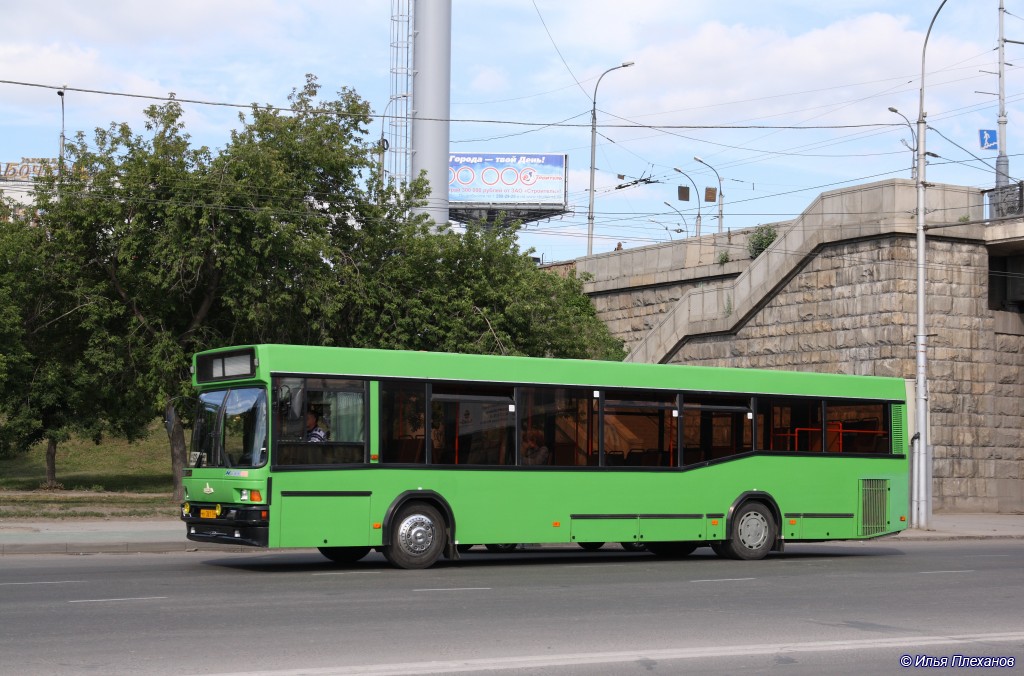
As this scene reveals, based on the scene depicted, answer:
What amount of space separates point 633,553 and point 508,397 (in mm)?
5056

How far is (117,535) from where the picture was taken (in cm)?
2022

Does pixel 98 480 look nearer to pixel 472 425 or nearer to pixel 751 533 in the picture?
pixel 751 533

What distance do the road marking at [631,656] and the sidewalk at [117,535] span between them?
11.2 metres

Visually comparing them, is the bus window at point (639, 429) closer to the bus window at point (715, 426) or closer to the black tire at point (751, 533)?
the bus window at point (715, 426)

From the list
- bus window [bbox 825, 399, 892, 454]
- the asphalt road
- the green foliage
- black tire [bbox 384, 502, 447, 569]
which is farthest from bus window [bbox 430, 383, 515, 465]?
the green foliage

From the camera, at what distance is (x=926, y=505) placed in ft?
90.3

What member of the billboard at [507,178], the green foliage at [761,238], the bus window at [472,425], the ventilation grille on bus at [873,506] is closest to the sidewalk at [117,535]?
the bus window at [472,425]

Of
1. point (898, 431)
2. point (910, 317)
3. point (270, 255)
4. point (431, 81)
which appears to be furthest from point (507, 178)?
point (898, 431)

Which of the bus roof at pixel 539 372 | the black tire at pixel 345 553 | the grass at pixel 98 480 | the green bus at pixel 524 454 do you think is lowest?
the grass at pixel 98 480

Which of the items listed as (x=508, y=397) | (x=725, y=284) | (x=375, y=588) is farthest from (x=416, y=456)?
(x=725, y=284)

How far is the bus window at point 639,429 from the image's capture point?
17688 millimetres

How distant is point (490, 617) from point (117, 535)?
11.1 metres

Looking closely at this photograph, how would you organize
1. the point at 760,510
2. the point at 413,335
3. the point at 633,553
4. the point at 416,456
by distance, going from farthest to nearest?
the point at 413,335 → the point at 633,553 → the point at 760,510 → the point at 416,456

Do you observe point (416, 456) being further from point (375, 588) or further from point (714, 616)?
point (714, 616)
